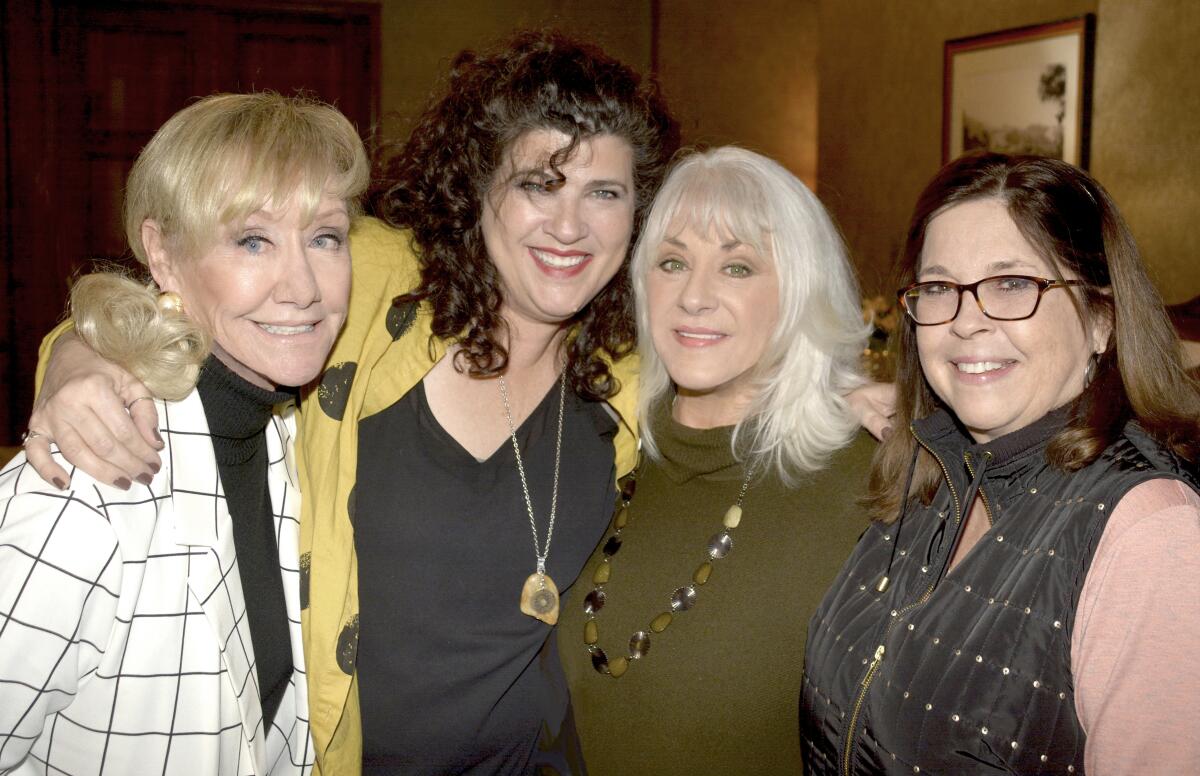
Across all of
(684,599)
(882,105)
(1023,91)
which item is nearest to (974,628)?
(684,599)

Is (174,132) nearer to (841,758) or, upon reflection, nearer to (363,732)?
(363,732)

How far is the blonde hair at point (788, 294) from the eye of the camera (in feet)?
6.76

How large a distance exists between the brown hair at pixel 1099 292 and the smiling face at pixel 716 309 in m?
0.51

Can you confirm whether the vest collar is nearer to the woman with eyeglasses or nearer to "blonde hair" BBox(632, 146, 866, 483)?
the woman with eyeglasses

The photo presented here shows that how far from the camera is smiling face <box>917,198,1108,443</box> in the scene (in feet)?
4.86

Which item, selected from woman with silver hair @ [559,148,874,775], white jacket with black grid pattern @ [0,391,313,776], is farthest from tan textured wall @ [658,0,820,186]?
white jacket with black grid pattern @ [0,391,313,776]

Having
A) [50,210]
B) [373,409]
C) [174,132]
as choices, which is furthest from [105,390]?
[50,210]

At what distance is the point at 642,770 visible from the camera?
74.6 inches

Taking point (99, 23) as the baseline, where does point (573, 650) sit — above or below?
below

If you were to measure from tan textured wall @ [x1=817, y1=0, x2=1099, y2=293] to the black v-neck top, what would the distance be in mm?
3621

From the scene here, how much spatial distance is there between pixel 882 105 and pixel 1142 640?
17.1ft

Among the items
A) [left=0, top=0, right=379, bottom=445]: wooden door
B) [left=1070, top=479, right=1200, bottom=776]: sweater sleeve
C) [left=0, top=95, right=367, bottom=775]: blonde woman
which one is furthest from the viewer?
[left=0, top=0, right=379, bottom=445]: wooden door

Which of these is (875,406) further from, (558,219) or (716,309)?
(558,219)

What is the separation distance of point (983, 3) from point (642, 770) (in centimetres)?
462
